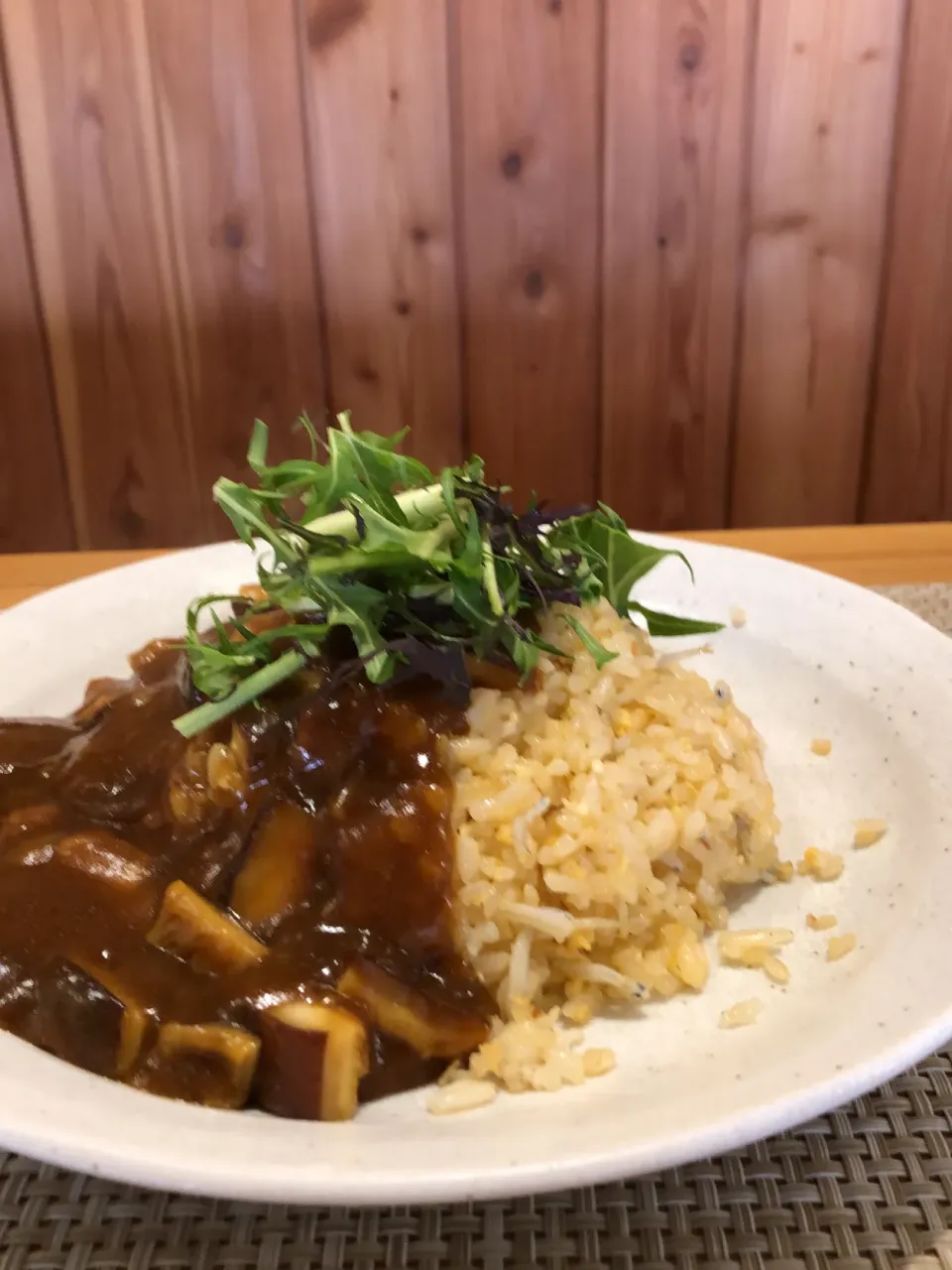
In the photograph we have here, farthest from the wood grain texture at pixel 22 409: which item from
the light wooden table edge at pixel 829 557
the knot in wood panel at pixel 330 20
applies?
the light wooden table edge at pixel 829 557

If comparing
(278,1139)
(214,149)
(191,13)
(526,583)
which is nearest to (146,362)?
(214,149)

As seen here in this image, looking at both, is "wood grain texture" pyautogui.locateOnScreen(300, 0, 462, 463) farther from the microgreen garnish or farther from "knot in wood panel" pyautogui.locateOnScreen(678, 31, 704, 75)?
the microgreen garnish

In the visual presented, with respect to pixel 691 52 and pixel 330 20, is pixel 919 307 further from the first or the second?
pixel 330 20

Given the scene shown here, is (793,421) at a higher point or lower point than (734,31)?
lower

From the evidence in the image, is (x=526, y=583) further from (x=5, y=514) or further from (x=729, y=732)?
(x=5, y=514)

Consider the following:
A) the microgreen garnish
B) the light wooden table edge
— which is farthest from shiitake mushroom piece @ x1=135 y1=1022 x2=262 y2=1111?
the light wooden table edge

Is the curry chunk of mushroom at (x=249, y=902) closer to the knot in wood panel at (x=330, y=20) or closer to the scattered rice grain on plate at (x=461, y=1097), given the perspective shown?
the scattered rice grain on plate at (x=461, y=1097)

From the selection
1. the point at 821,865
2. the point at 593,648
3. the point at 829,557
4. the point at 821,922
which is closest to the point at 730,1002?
the point at 821,922
